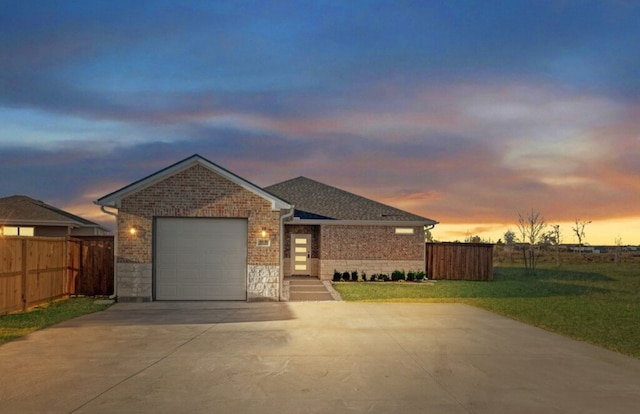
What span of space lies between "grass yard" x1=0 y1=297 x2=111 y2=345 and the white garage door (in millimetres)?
2311

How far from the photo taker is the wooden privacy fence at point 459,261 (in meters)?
29.6

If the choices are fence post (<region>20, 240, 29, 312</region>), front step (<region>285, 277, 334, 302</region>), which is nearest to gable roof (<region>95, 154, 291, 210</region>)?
fence post (<region>20, 240, 29, 312</region>)

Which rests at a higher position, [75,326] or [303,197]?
[303,197]

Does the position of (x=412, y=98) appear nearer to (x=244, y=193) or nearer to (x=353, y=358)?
(x=244, y=193)

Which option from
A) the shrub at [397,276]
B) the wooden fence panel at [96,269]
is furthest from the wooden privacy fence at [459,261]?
the wooden fence panel at [96,269]

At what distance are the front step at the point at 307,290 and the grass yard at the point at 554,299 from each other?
2.73 feet

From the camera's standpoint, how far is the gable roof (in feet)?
59.6

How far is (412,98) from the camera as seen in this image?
66.1 feet

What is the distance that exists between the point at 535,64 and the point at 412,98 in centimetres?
437

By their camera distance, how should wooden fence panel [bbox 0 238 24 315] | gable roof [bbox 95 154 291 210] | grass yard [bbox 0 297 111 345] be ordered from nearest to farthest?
grass yard [bbox 0 297 111 345] → wooden fence panel [bbox 0 238 24 315] → gable roof [bbox 95 154 291 210]

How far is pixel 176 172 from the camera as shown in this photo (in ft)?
60.3

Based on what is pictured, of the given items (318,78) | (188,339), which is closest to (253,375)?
(188,339)

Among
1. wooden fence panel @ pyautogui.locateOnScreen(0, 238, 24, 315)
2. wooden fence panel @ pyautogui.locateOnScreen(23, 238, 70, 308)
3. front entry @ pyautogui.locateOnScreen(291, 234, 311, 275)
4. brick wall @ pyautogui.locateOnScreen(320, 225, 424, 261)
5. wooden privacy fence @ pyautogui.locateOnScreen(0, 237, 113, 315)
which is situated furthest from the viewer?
front entry @ pyautogui.locateOnScreen(291, 234, 311, 275)

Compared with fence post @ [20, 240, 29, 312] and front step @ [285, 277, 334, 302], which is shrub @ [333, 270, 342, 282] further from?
fence post @ [20, 240, 29, 312]
